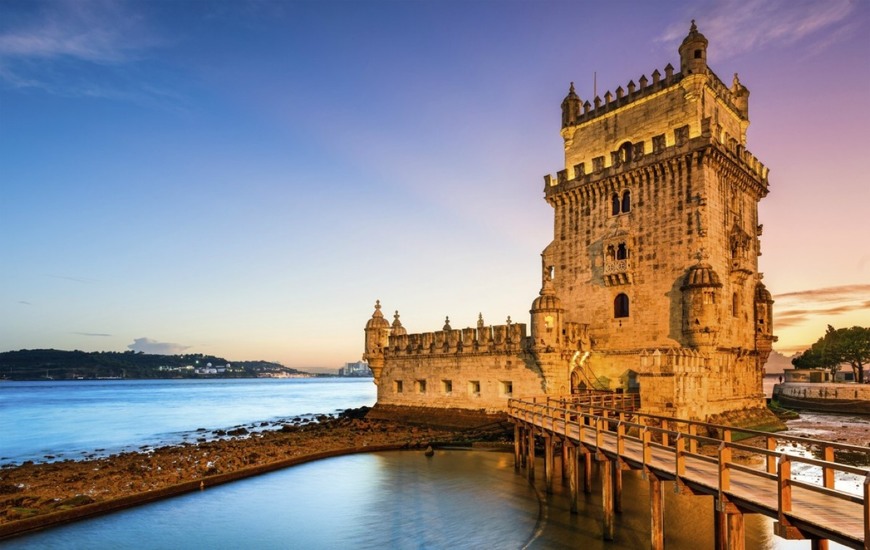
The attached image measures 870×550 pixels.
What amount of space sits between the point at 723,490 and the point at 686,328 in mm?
19458

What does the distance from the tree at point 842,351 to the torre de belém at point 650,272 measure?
49.1 m

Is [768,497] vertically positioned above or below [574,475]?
above

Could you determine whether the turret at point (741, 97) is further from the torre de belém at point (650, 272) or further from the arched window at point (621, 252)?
the arched window at point (621, 252)

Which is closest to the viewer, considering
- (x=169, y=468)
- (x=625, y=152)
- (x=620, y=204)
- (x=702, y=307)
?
(x=169, y=468)

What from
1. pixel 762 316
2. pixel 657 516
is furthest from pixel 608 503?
pixel 762 316

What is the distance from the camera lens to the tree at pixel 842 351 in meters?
70.9

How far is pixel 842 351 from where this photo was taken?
241 ft

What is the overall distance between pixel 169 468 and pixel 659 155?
28634 millimetres

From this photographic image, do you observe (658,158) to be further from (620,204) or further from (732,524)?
(732,524)

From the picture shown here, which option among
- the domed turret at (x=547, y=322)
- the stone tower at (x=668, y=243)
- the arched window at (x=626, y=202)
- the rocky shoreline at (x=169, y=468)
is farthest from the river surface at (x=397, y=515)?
the arched window at (x=626, y=202)

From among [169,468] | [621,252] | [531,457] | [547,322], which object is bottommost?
[169,468]

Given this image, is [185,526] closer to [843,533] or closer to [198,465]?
[198,465]

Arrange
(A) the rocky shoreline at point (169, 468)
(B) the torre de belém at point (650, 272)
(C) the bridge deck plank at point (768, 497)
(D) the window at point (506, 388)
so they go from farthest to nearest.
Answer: (D) the window at point (506, 388)
(B) the torre de belém at point (650, 272)
(A) the rocky shoreline at point (169, 468)
(C) the bridge deck plank at point (768, 497)

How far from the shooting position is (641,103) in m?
32.3
